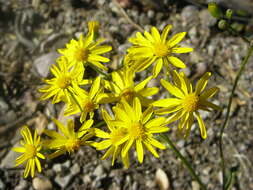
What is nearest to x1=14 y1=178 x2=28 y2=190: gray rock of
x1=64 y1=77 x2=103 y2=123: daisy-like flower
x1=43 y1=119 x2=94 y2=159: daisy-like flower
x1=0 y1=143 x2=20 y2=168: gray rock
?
x1=0 y1=143 x2=20 y2=168: gray rock

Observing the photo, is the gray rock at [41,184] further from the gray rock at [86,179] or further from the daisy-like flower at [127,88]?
the daisy-like flower at [127,88]

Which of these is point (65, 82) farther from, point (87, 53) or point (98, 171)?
point (98, 171)

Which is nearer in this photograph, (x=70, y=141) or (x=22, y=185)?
(x=70, y=141)

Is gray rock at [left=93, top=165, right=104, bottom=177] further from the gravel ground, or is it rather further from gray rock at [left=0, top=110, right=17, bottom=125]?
gray rock at [left=0, top=110, right=17, bottom=125]

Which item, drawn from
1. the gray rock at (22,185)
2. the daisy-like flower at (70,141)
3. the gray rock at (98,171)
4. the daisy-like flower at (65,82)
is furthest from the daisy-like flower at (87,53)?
the gray rock at (22,185)

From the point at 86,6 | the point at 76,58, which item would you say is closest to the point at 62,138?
the point at 76,58

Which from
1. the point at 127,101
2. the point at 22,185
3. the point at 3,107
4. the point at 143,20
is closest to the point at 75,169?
the point at 22,185
